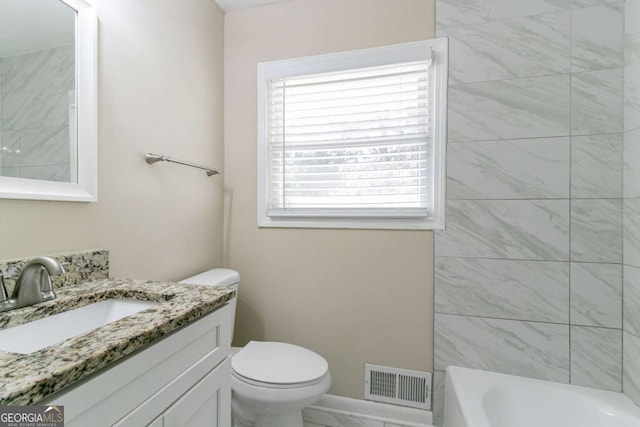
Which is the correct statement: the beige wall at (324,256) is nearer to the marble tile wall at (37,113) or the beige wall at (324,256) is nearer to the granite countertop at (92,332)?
the granite countertop at (92,332)

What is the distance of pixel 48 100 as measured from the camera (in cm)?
100

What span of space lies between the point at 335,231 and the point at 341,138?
1.78 feet

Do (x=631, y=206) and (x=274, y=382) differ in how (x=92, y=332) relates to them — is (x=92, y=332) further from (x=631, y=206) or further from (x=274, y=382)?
(x=631, y=206)

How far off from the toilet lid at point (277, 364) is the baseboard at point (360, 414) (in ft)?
1.47

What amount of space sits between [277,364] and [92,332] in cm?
92

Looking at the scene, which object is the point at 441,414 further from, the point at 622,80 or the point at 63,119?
the point at 63,119

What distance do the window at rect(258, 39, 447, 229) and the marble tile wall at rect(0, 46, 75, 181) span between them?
981 mm

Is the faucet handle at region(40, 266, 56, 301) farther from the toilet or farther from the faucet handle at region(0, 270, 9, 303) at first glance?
the toilet

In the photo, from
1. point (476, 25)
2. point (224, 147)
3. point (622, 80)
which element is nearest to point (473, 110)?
point (476, 25)

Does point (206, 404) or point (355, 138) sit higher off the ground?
point (355, 138)

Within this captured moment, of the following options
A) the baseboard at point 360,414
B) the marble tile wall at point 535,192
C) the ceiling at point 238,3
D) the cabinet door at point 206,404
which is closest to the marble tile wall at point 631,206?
the marble tile wall at point 535,192

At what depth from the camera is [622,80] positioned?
1379 millimetres

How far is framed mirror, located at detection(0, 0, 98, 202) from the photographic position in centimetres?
90

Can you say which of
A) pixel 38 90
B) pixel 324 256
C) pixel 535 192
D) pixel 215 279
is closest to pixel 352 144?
pixel 324 256
